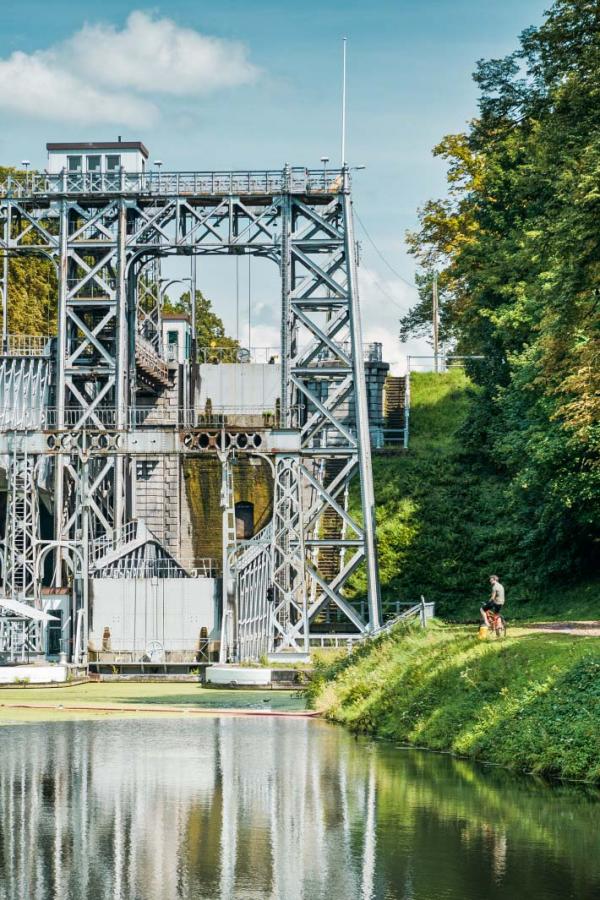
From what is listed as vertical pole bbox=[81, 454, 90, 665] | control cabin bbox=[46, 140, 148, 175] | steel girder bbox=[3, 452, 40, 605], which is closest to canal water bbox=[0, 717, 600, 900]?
vertical pole bbox=[81, 454, 90, 665]

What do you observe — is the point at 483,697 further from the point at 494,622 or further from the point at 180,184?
the point at 180,184

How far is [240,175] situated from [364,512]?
1361 cm

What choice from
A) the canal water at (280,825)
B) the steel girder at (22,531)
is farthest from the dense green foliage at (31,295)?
the canal water at (280,825)

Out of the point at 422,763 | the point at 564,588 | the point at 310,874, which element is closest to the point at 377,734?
the point at 422,763

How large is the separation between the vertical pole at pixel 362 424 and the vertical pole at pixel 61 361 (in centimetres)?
1084

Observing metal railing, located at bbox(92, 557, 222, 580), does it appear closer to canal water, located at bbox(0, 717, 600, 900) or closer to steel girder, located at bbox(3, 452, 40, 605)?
steel girder, located at bbox(3, 452, 40, 605)

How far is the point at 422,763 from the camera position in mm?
24500

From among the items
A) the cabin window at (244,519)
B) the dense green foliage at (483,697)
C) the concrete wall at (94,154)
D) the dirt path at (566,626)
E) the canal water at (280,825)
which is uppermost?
the concrete wall at (94,154)

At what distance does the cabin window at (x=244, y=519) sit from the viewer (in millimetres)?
66000

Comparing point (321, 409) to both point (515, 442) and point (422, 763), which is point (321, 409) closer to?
point (515, 442)

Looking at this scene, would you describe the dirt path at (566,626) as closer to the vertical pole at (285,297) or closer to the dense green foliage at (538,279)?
the dense green foliage at (538,279)

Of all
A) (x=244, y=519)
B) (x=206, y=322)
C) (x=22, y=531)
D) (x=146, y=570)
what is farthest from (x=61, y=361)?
(x=206, y=322)

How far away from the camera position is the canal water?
14750mm

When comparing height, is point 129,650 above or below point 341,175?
below
